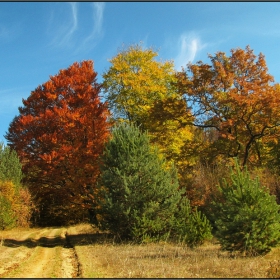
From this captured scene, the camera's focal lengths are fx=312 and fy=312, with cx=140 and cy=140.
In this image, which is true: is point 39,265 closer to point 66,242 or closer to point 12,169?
point 66,242

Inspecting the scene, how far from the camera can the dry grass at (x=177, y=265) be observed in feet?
28.3

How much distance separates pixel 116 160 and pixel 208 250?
6.87 m

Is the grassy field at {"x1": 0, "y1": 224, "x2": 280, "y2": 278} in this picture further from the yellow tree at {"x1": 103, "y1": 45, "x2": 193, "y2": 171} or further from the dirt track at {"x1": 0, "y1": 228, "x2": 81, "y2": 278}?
the yellow tree at {"x1": 103, "y1": 45, "x2": 193, "y2": 171}

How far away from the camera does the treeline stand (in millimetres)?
13945

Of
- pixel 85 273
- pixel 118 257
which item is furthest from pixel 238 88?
pixel 85 273

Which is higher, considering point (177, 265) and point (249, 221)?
point (249, 221)

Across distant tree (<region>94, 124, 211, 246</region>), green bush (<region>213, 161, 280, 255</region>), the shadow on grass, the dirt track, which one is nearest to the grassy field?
the dirt track

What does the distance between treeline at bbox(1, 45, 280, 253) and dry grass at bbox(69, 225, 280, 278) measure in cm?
107

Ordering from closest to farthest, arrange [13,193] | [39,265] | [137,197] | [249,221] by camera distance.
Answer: [249,221] < [39,265] < [137,197] < [13,193]

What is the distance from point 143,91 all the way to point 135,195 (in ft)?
45.4

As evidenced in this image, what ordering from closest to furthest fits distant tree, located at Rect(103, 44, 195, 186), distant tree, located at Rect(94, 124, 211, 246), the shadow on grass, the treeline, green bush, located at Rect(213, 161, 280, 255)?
green bush, located at Rect(213, 161, 280, 255) → the treeline → distant tree, located at Rect(94, 124, 211, 246) → the shadow on grass → distant tree, located at Rect(103, 44, 195, 186)

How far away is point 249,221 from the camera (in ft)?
35.8

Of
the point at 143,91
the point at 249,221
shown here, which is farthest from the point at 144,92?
the point at 249,221

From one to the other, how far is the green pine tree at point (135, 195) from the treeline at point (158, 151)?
0.06 metres
